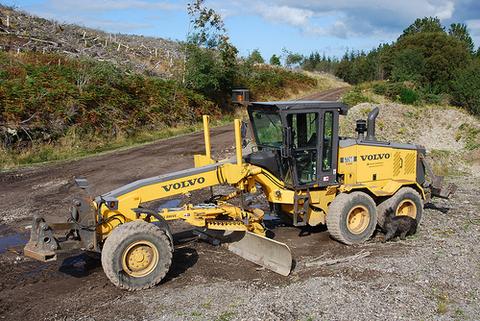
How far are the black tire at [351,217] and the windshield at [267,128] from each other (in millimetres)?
1515

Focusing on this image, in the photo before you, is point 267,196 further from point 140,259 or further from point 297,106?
point 140,259

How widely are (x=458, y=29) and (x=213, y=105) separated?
61.1 meters

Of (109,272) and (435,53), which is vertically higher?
(435,53)

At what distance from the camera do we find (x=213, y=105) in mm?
30156

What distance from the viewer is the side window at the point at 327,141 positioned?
345 inches

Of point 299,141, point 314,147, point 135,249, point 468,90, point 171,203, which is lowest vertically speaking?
point 171,203

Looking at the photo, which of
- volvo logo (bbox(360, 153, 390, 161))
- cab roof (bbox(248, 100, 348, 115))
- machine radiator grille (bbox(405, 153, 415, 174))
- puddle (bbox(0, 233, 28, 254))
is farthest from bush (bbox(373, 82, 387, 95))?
puddle (bbox(0, 233, 28, 254))

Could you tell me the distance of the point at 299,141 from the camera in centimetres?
859

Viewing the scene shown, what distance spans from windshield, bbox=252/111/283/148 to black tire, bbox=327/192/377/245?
4.97 feet

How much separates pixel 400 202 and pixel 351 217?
1133mm

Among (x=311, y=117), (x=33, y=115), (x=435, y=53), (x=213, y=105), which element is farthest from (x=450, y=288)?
(x=435, y=53)

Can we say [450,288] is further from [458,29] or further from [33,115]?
[458,29]

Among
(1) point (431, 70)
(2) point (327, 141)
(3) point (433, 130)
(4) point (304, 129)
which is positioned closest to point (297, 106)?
(4) point (304, 129)

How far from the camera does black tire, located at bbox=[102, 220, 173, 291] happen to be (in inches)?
262
